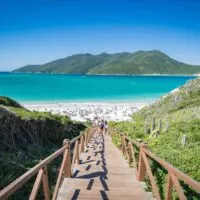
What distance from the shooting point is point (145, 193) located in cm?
608

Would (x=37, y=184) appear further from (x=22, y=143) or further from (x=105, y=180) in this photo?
(x=22, y=143)

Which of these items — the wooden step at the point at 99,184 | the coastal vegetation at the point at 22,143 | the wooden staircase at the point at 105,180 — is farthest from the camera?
the coastal vegetation at the point at 22,143

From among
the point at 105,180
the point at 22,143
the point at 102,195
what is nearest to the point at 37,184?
the point at 102,195

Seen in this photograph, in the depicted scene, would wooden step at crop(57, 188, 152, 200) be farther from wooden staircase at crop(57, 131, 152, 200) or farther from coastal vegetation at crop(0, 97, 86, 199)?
coastal vegetation at crop(0, 97, 86, 199)

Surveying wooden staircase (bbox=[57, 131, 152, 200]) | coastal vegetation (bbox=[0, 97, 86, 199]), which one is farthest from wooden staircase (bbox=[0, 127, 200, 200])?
coastal vegetation (bbox=[0, 97, 86, 199])

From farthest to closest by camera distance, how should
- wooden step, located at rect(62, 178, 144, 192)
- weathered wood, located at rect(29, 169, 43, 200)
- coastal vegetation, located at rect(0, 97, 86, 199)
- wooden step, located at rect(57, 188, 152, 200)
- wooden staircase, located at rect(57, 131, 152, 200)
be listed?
coastal vegetation, located at rect(0, 97, 86, 199), wooden step, located at rect(62, 178, 144, 192), wooden staircase, located at rect(57, 131, 152, 200), wooden step, located at rect(57, 188, 152, 200), weathered wood, located at rect(29, 169, 43, 200)

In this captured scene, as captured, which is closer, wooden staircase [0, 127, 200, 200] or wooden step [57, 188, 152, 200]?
wooden staircase [0, 127, 200, 200]

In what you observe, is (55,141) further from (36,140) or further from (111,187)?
(111,187)

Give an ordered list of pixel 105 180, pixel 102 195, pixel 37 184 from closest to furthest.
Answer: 1. pixel 37 184
2. pixel 102 195
3. pixel 105 180

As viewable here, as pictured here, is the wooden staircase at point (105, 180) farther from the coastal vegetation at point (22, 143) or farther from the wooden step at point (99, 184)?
the coastal vegetation at point (22, 143)

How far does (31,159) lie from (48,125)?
4406 millimetres

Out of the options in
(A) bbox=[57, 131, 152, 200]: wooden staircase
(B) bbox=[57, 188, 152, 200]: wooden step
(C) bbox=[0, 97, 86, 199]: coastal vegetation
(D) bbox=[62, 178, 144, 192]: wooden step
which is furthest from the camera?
(C) bbox=[0, 97, 86, 199]: coastal vegetation

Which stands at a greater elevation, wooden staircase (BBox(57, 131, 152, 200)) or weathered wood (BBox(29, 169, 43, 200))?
weathered wood (BBox(29, 169, 43, 200))

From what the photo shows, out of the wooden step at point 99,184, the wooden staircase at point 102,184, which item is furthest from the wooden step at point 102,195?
the wooden step at point 99,184
